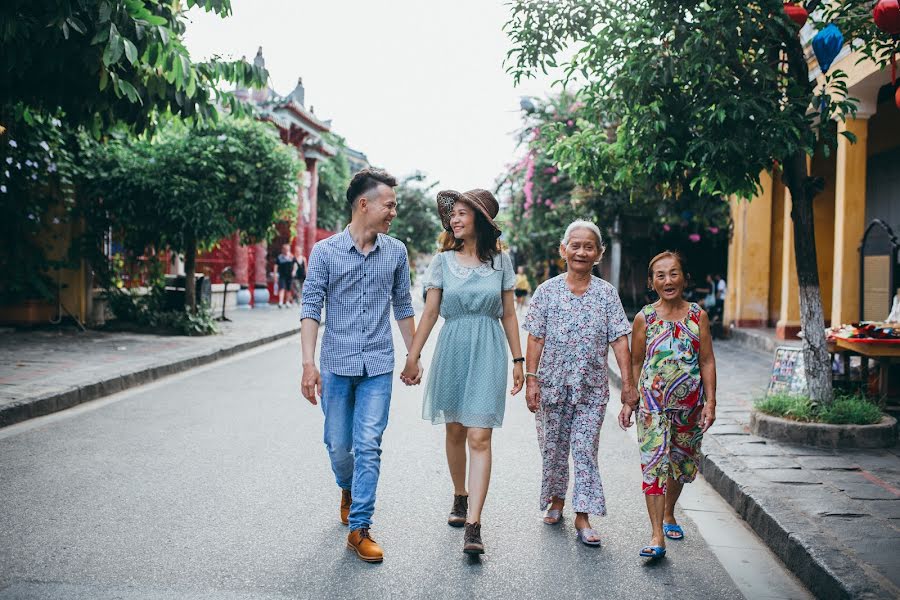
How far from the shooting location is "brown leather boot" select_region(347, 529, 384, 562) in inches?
155

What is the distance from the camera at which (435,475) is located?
18.7ft

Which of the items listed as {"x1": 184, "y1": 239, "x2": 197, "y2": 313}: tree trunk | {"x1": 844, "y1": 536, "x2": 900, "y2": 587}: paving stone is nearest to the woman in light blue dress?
{"x1": 844, "y1": 536, "x2": 900, "y2": 587}: paving stone

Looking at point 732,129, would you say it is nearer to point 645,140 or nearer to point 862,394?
point 645,140

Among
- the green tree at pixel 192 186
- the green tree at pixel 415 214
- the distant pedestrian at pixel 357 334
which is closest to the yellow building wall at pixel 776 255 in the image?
the green tree at pixel 192 186

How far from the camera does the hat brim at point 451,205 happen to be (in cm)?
432

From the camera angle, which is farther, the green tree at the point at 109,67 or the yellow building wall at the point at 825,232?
the yellow building wall at the point at 825,232

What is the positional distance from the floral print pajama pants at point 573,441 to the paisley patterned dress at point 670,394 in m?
0.28

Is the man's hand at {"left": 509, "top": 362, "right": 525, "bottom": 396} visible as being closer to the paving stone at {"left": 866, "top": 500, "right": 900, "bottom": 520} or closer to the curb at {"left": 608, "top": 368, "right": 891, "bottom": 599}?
the curb at {"left": 608, "top": 368, "right": 891, "bottom": 599}

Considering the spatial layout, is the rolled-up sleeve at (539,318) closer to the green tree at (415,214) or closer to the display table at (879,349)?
the display table at (879,349)

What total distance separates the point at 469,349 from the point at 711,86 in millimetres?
3440

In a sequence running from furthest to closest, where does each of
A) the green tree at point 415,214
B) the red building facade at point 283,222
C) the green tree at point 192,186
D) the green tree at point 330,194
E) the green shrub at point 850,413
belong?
the green tree at point 415,214 → the green tree at point 330,194 → the red building facade at point 283,222 → the green tree at point 192,186 → the green shrub at point 850,413

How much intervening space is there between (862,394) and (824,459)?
1.83 metres

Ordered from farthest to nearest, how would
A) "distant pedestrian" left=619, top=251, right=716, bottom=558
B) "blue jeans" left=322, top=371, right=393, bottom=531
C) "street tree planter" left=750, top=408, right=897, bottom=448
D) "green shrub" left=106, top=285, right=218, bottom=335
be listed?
"green shrub" left=106, top=285, right=218, bottom=335, "street tree planter" left=750, top=408, right=897, bottom=448, "distant pedestrian" left=619, top=251, right=716, bottom=558, "blue jeans" left=322, top=371, right=393, bottom=531

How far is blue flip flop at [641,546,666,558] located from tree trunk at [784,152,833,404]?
10.9 feet
